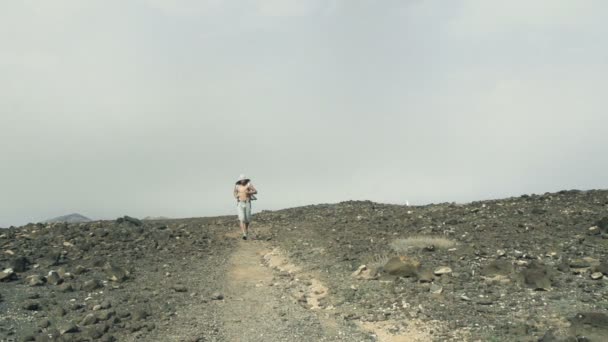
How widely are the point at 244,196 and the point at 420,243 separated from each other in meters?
8.82

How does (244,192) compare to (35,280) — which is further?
(244,192)

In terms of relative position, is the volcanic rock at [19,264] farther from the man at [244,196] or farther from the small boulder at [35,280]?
the man at [244,196]

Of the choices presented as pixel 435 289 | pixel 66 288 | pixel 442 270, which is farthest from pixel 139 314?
pixel 442 270

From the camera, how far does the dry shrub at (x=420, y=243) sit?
1448 centimetres

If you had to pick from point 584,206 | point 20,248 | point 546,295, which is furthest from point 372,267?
point 20,248

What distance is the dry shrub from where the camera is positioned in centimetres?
1448

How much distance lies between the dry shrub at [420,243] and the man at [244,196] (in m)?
7.83

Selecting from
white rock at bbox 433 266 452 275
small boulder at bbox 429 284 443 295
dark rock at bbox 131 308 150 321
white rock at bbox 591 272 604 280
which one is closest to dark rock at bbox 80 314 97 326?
dark rock at bbox 131 308 150 321

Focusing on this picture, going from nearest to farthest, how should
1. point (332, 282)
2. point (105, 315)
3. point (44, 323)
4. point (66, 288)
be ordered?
point (44, 323) < point (105, 315) < point (66, 288) < point (332, 282)

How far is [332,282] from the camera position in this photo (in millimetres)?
12539

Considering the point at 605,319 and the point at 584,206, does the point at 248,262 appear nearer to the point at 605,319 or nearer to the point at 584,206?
the point at 605,319

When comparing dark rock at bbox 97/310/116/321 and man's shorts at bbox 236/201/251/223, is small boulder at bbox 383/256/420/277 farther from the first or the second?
man's shorts at bbox 236/201/251/223

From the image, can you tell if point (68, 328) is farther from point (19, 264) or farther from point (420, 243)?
point (420, 243)

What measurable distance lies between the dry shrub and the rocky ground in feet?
0.22
